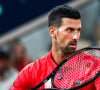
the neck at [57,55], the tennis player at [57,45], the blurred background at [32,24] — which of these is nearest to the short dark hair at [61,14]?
the tennis player at [57,45]

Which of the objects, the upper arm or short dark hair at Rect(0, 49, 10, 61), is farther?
short dark hair at Rect(0, 49, 10, 61)

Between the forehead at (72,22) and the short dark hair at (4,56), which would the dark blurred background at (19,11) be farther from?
the forehead at (72,22)

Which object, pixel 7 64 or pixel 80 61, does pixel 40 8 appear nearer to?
pixel 7 64

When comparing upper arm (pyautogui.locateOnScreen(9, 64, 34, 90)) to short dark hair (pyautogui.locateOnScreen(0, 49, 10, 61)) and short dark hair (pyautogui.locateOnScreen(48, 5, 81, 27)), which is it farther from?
short dark hair (pyautogui.locateOnScreen(0, 49, 10, 61))

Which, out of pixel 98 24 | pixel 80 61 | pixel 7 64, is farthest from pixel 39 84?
pixel 98 24

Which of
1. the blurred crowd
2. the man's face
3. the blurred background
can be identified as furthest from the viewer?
the blurred background

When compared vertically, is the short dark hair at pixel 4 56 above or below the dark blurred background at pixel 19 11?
below

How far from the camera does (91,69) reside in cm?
281

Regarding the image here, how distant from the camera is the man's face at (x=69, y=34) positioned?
9.49 feet

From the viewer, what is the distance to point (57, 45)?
10.0 ft

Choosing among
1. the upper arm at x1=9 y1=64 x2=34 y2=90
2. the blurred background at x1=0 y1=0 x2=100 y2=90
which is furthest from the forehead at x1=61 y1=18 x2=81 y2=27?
the blurred background at x1=0 y1=0 x2=100 y2=90

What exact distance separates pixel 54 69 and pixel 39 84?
5.7 inches

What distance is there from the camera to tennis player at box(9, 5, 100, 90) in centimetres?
291

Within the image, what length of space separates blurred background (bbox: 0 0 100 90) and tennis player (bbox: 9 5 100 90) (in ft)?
6.29
